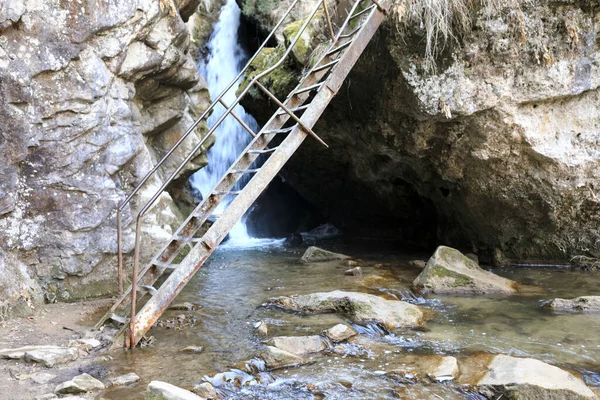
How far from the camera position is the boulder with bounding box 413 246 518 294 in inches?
285

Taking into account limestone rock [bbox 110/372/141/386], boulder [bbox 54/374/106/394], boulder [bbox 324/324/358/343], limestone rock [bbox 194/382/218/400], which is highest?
boulder [bbox 54/374/106/394]

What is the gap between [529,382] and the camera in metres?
3.87

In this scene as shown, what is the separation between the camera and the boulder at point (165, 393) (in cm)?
365

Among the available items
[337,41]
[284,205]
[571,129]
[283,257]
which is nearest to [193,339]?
[337,41]

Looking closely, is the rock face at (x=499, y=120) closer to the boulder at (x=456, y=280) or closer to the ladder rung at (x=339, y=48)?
the ladder rung at (x=339, y=48)

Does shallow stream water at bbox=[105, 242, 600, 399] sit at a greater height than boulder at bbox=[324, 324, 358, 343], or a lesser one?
lesser

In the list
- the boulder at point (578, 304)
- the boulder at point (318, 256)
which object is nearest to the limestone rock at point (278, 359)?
the boulder at point (578, 304)

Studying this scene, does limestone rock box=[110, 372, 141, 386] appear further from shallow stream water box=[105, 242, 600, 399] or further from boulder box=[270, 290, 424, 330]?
boulder box=[270, 290, 424, 330]

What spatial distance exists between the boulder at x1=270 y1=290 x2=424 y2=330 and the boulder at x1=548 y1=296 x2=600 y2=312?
181 centimetres

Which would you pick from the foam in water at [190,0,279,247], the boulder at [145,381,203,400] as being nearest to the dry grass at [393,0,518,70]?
the boulder at [145,381,203,400]

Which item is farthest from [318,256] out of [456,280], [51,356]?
[51,356]

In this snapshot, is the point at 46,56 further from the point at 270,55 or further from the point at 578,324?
the point at 578,324

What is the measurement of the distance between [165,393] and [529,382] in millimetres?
2820

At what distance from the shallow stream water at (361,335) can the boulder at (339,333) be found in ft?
0.51
